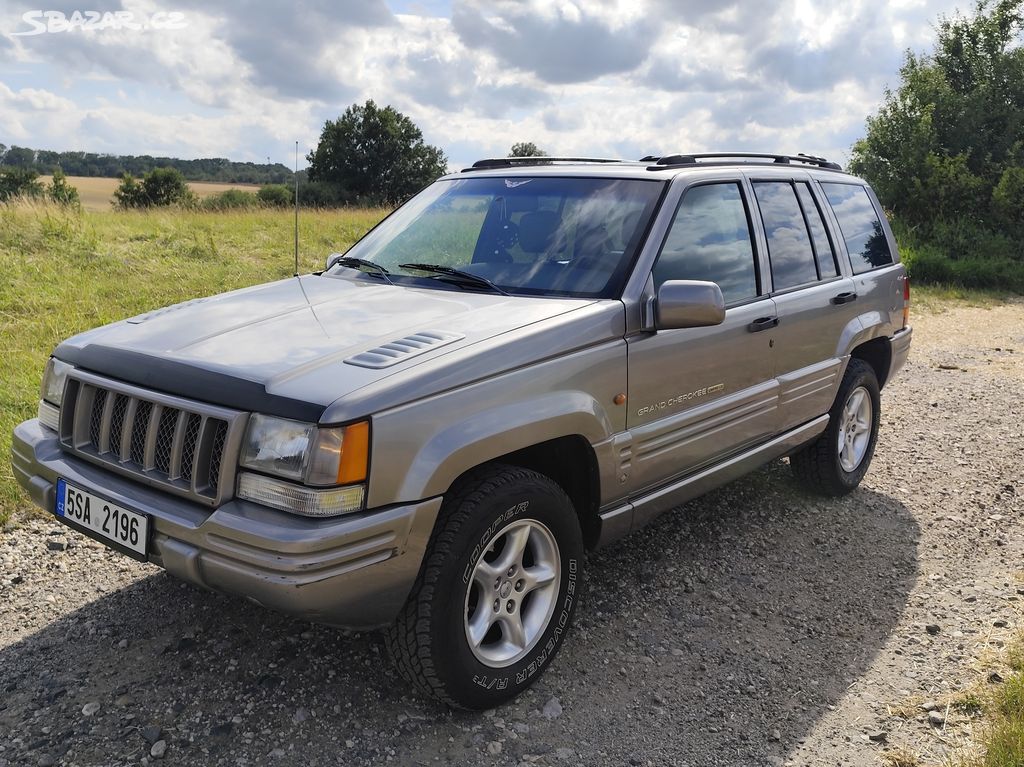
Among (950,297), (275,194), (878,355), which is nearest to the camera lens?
(878,355)

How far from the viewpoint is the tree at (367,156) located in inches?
1863

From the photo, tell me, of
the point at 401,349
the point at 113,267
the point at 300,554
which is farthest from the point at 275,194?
the point at 300,554

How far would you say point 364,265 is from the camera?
385 centimetres

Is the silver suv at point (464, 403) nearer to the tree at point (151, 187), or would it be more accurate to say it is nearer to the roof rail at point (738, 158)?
the roof rail at point (738, 158)

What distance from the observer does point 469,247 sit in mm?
3764

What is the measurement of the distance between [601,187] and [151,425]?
2075 mm

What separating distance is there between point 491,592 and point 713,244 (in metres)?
Result: 1.86

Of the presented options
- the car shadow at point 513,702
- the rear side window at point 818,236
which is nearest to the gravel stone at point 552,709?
the car shadow at point 513,702

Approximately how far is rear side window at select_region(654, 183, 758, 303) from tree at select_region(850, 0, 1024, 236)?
56.3 feet

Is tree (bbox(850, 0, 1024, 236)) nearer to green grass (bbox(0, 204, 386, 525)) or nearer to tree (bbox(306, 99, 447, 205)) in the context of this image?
green grass (bbox(0, 204, 386, 525))

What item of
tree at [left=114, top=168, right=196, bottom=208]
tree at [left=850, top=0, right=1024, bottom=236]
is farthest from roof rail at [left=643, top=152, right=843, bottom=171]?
tree at [left=114, top=168, right=196, bottom=208]

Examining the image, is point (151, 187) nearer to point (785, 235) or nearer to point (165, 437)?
point (785, 235)

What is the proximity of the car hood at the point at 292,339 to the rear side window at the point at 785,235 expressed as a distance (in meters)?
1.42

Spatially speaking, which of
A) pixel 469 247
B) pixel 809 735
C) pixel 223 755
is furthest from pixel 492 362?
pixel 809 735
